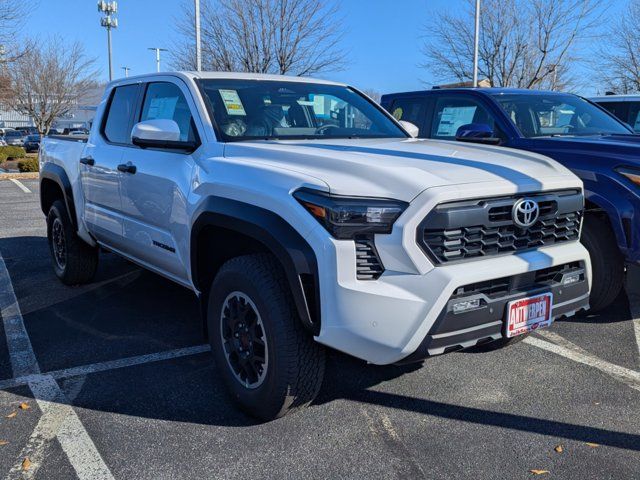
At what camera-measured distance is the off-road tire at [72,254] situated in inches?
222

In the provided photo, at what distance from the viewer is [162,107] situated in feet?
14.0

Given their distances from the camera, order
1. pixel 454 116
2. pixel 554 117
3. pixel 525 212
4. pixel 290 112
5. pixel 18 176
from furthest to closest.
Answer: pixel 18 176 → pixel 454 116 → pixel 554 117 → pixel 290 112 → pixel 525 212

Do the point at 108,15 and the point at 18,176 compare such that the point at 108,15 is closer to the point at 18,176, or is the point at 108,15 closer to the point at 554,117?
the point at 18,176

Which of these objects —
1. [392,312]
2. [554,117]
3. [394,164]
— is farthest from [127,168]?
[554,117]

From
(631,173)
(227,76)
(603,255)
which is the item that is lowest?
(603,255)

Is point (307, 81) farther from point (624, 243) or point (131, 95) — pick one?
point (624, 243)

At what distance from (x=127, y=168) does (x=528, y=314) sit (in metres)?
2.81

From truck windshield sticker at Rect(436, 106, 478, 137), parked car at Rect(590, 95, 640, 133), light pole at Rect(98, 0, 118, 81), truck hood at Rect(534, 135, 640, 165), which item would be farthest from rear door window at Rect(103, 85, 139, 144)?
light pole at Rect(98, 0, 118, 81)

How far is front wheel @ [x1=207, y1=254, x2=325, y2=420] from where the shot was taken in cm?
289

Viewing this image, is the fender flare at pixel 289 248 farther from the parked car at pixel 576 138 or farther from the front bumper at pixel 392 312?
the parked car at pixel 576 138

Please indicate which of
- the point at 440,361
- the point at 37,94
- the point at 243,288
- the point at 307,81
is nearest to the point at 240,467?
the point at 243,288

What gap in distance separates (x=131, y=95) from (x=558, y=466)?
12.8 feet

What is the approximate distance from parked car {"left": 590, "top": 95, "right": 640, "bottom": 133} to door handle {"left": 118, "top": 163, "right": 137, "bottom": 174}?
7587mm

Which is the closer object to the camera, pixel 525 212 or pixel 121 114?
pixel 525 212
